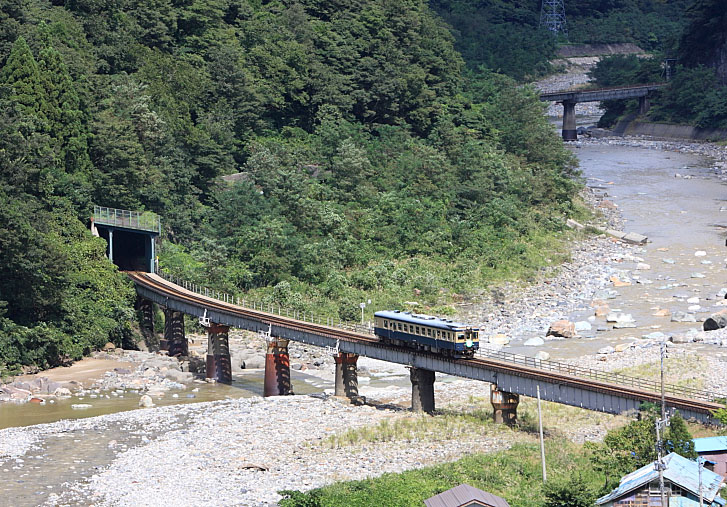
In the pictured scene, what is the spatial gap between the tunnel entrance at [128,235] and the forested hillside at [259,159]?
1.74 m

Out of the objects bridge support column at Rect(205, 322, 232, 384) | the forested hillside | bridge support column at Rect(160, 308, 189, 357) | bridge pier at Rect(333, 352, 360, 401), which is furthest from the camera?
the forested hillside

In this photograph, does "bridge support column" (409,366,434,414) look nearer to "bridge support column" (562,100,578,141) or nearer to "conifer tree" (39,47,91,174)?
"conifer tree" (39,47,91,174)

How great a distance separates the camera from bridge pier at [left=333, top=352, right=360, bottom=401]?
72188 millimetres

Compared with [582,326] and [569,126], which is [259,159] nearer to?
[582,326]

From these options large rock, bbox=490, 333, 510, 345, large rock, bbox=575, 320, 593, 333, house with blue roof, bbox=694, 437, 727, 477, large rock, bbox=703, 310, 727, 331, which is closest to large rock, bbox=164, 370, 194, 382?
large rock, bbox=490, 333, 510, 345

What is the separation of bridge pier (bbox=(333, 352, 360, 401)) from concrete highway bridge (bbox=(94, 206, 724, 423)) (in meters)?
0.06

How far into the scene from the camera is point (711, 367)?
73562 mm

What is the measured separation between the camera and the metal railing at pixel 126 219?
94.1 m

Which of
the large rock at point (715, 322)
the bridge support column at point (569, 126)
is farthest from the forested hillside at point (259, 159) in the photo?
the bridge support column at point (569, 126)

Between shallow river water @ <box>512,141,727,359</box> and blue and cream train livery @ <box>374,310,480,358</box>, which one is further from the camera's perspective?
shallow river water @ <box>512,141,727,359</box>

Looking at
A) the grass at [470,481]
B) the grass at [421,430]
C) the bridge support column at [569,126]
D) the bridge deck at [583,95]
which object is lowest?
the grass at [421,430]

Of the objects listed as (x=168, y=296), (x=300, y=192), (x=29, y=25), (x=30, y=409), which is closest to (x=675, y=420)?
(x=30, y=409)

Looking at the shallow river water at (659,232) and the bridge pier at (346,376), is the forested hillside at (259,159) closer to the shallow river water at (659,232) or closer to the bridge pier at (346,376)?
the shallow river water at (659,232)

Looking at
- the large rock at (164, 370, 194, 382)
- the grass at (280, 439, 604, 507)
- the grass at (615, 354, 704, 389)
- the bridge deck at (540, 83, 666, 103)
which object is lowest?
the large rock at (164, 370, 194, 382)
